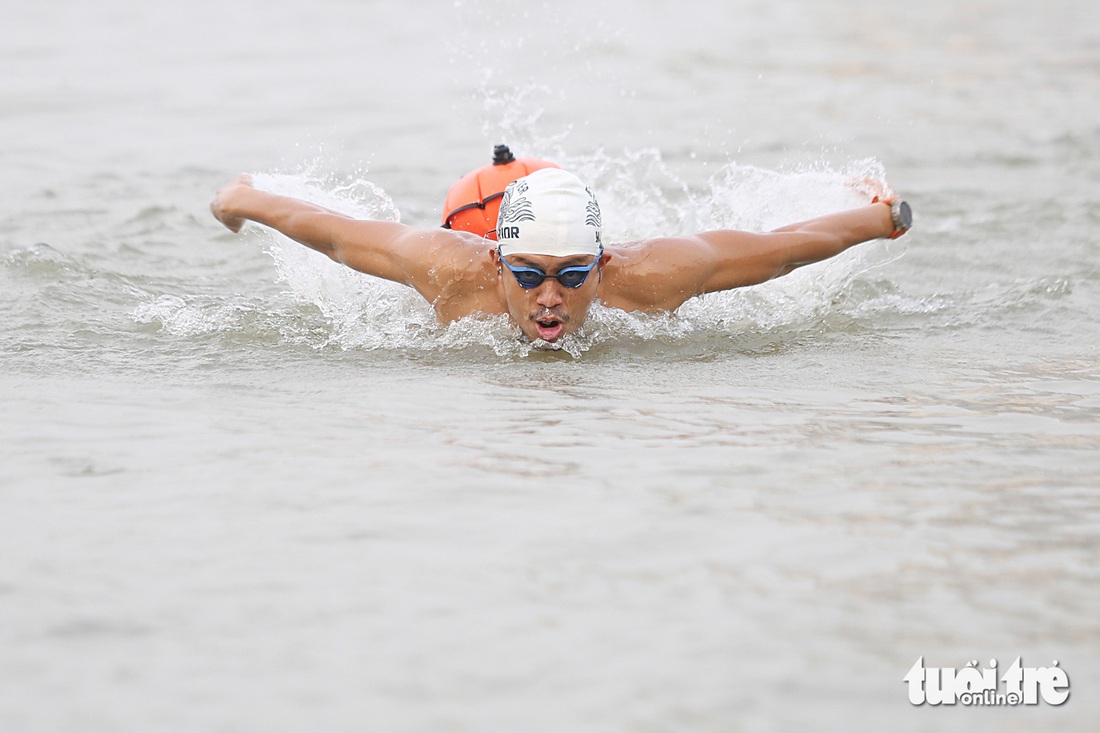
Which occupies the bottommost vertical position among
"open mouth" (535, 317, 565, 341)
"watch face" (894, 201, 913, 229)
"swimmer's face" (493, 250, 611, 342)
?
"open mouth" (535, 317, 565, 341)

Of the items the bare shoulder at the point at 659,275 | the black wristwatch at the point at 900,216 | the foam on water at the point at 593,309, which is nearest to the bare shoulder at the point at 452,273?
the foam on water at the point at 593,309

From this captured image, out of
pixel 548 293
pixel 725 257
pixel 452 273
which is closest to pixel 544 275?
pixel 548 293

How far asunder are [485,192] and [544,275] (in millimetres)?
1405

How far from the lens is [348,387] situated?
20.3ft

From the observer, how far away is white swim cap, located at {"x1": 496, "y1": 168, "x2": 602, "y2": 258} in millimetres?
6664

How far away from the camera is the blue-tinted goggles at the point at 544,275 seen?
22.0ft

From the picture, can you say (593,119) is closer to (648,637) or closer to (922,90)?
(922,90)

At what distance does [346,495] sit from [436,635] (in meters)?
1.11

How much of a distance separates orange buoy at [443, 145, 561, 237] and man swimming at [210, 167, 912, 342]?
0.70 m

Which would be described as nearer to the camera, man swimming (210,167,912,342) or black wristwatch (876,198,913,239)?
man swimming (210,167,912,342)

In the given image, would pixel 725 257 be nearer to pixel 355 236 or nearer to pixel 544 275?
pixel 544 275

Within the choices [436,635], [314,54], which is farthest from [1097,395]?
[314,54]

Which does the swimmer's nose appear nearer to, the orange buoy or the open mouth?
the open mouth

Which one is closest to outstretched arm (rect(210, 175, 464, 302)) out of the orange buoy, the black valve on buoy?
the orange buoy
